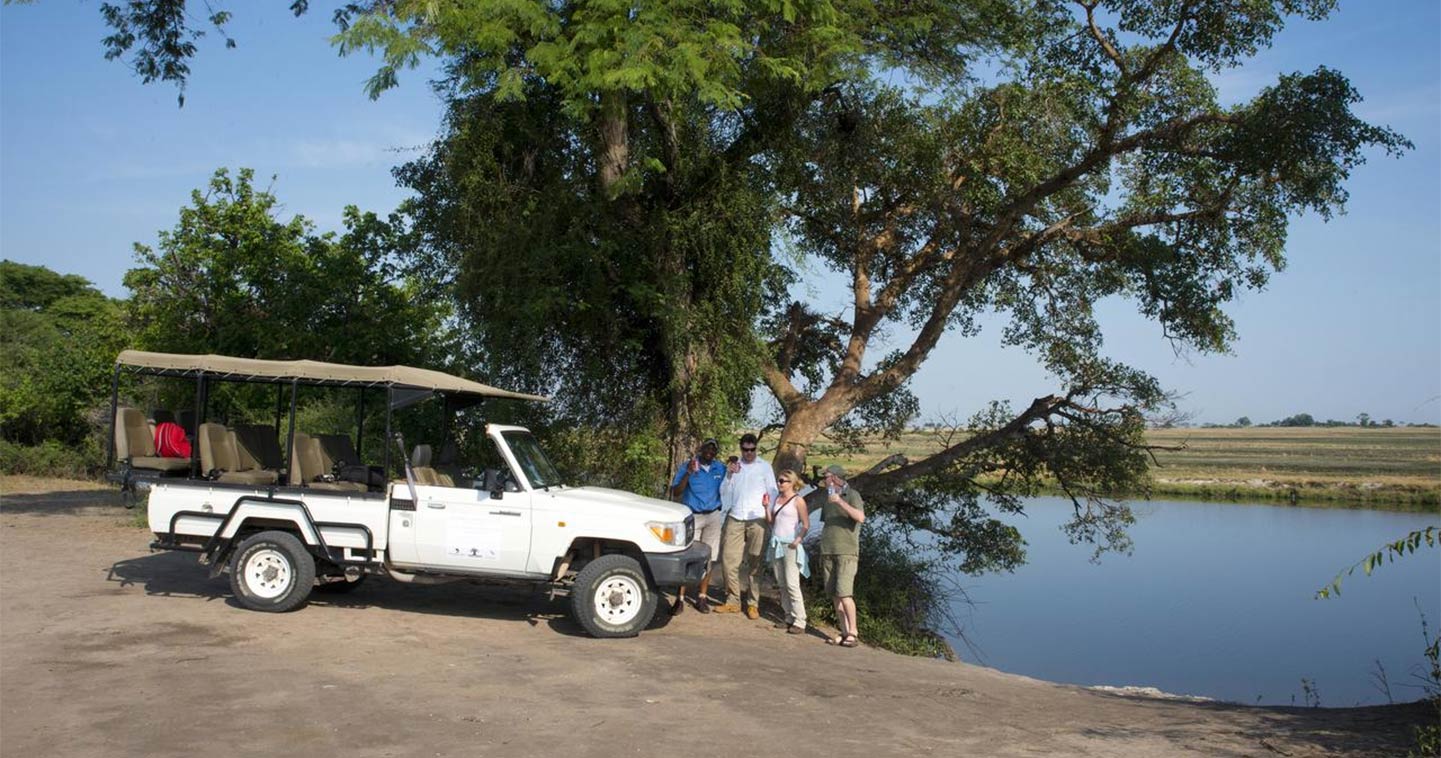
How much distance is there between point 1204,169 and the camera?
1598cm

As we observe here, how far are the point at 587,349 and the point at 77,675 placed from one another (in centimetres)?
887

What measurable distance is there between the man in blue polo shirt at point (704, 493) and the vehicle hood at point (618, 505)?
135 cm

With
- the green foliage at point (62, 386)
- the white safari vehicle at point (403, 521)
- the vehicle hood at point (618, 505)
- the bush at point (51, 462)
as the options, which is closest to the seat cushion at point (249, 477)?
the white safari vehicle at point (403, 521)

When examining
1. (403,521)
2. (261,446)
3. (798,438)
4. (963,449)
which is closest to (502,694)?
(403,521)

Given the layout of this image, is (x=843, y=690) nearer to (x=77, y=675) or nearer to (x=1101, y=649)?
(x=77, y=675)

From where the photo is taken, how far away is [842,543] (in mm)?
11766

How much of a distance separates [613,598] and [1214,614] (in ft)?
59.6

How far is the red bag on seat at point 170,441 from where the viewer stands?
37.6 ft

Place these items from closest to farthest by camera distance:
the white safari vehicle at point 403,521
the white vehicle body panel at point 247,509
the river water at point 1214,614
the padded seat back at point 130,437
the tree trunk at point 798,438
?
1. the white safari vehicle at point 403,521
2. the white vehicle body panel at point 247,509
3. the padded seat back at point 130,437
4. the tree trunk at point 798,438
5. the river water at point 1214,614

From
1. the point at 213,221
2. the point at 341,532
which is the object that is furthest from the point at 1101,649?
the point at 213,221

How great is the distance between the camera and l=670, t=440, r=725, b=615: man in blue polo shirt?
12.5m

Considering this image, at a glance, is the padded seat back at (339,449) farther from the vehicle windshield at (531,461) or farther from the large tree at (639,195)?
the large tree at (639,195)

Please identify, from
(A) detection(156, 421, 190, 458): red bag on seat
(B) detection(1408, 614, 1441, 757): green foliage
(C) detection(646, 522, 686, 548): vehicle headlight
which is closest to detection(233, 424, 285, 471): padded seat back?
(A) detection(156, 421, 190, 458): red bag on seat

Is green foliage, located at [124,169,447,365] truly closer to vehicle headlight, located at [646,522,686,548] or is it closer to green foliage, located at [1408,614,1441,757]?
vehicle headlight, located at [646,522,686,548]
